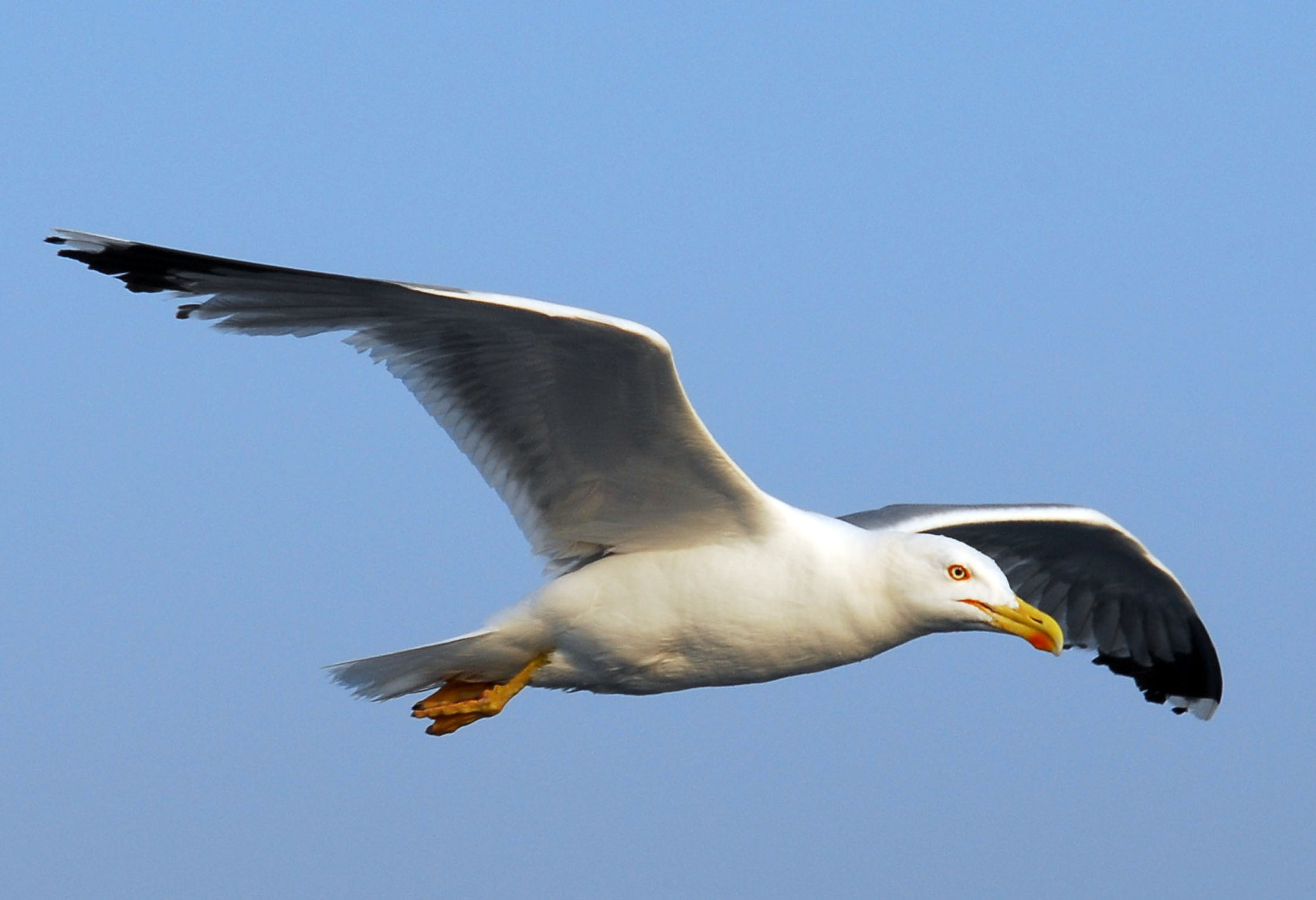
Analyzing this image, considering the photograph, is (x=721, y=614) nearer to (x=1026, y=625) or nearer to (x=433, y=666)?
(x=1026, y=625)

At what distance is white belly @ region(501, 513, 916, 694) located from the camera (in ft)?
24.5

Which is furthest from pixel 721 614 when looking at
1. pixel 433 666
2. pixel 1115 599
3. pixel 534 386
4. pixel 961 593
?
pixel 1115 599

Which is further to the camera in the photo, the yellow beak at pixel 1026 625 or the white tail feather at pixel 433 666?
the white tail feather at pixel 433 666

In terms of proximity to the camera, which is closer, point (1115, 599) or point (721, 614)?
point (721, 614)

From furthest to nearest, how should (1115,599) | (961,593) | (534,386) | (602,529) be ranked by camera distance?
1. (1115,599)
2. (602,529)
3. (961,593)
4. (534,386)

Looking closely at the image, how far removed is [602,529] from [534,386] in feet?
2.81

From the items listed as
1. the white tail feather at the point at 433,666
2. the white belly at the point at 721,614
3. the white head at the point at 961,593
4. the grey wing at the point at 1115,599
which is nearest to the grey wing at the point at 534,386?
the white belly at the point at 721,614

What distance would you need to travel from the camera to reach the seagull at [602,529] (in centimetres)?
677

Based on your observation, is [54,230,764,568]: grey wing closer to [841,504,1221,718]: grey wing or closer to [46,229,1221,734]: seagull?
[46,229,1221,734]: seagull

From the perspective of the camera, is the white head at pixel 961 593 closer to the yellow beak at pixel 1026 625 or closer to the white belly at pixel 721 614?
the yellow beak at pixel 1026 625

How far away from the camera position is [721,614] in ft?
24.6

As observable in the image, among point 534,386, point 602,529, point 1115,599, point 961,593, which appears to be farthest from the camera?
point 1115,599

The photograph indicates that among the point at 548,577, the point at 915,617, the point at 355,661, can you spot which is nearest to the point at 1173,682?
the point at 915,617

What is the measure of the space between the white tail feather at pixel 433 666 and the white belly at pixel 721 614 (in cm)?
15
